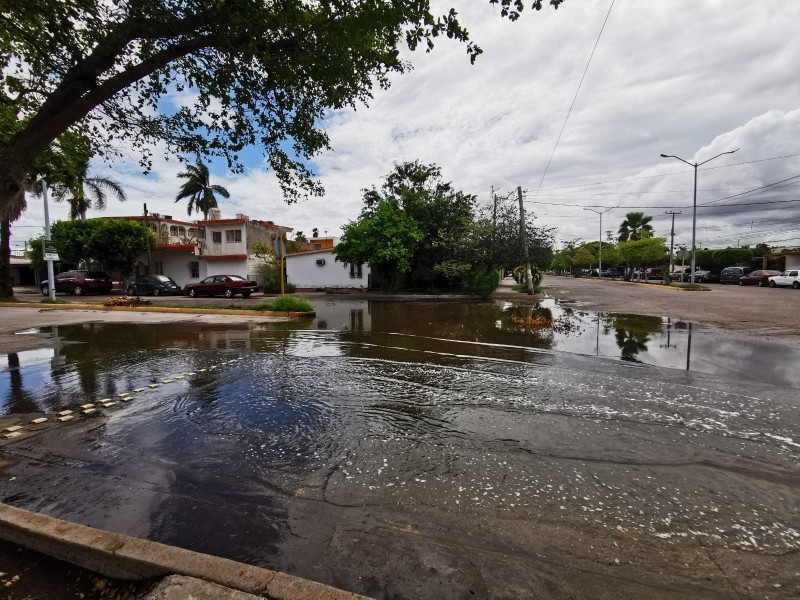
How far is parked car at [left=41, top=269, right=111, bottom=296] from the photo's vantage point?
26.7 metres

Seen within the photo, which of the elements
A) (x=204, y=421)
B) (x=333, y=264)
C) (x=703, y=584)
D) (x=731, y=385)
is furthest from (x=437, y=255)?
(x=703, y=584)

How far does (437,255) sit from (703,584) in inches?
989

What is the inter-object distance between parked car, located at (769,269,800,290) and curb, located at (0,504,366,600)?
142 feet

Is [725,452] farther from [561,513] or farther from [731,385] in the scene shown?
[731,385]

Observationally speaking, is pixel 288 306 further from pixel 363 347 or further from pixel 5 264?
pixel 5 264

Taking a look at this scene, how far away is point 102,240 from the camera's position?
27.3 meters

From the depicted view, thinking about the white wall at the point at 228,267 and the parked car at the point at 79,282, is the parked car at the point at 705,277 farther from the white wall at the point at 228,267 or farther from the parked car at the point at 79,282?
the parked car at the point at 79,282

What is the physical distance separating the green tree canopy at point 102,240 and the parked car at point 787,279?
166 feet

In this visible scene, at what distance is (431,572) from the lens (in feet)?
7.55

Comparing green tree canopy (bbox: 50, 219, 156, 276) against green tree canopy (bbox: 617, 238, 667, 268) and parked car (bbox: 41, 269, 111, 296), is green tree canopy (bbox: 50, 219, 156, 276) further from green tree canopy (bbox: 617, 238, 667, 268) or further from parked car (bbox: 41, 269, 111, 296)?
green tree canopy (bbox: 617, 238, 667, 268)

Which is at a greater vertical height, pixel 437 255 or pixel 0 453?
pixel 437 255

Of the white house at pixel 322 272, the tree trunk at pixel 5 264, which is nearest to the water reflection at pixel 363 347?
the tree trunk at pixel 5 264

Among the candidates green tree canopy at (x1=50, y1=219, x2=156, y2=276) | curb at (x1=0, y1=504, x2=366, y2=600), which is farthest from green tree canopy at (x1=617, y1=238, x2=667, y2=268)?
curb at (x1=0, y1=504, x2=366, y2=600)

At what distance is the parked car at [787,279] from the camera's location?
31.5 meters
